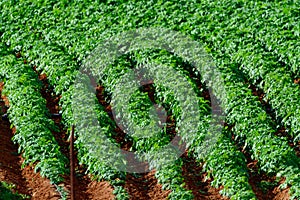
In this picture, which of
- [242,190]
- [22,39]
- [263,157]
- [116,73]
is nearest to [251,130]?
[263,157]

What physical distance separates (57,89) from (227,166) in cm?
520

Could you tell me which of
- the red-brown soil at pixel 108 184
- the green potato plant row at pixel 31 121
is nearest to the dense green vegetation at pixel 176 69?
the green potato plant row at pixel 31 121

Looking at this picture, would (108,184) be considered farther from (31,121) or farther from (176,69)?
(176,69)

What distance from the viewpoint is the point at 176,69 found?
18375 millimetres

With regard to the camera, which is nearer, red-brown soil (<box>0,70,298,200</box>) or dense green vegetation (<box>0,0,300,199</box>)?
red-brown soil (<box>0,70,298,200</box>)

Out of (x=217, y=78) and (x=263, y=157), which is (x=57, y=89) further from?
(x=263, y=157)

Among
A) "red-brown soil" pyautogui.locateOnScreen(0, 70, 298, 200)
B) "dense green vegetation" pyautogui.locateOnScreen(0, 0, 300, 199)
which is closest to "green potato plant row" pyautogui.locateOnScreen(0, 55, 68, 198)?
"dense green vegetation" pyautogui.locateOnScreen(0, 0, 300, 199)

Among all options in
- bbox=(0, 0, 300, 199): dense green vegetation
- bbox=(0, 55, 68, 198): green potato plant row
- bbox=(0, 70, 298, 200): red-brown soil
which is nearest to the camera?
bbox=(0, 70, 298, 200): red-brown soil

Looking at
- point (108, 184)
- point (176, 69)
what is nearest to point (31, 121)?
point (108, 184)

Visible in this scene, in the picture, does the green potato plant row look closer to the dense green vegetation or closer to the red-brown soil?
the dense green vegetation

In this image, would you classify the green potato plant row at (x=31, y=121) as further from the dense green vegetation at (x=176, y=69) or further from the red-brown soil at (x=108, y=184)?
the red-brown soil at (x=108, y=184)

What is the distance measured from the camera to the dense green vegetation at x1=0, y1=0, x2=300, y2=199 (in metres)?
15.4

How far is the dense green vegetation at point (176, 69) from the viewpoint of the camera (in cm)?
1539

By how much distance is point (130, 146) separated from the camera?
16.5m
